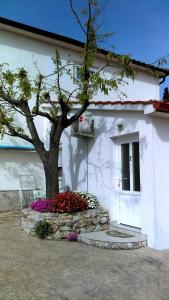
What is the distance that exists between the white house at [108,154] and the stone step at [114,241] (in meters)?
0.29

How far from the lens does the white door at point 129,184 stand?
839cm

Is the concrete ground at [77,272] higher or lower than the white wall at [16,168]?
lower

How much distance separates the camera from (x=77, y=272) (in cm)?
585

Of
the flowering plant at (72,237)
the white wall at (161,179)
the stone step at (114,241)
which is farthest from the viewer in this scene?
the flowering plant at (72,237)

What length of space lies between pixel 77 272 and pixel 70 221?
98.8 inches

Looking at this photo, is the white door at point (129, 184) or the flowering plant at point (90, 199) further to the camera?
the flowering plant at point (90, 199)

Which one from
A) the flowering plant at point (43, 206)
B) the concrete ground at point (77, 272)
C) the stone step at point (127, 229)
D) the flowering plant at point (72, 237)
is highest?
the flowering plant at point (43, 206)

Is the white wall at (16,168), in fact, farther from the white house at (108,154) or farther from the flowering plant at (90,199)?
the flowering plant at (90,199)

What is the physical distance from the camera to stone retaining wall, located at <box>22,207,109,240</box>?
8.25 m

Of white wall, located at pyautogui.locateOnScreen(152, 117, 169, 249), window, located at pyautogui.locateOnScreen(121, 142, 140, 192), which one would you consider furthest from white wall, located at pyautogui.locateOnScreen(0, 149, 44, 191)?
white wall, located at pyautogui.locateOnScreen(152, 117, 169, 249)

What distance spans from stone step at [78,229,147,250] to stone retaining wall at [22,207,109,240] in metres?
0.39

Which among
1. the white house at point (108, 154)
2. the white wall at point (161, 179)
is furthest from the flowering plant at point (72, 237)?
the white wall at point (161, 179)

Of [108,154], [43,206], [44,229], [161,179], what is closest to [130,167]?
[108,154]

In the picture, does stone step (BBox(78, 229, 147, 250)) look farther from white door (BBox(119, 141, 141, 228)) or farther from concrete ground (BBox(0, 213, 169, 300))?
white door (BBox(119, 141, 141, 228))
